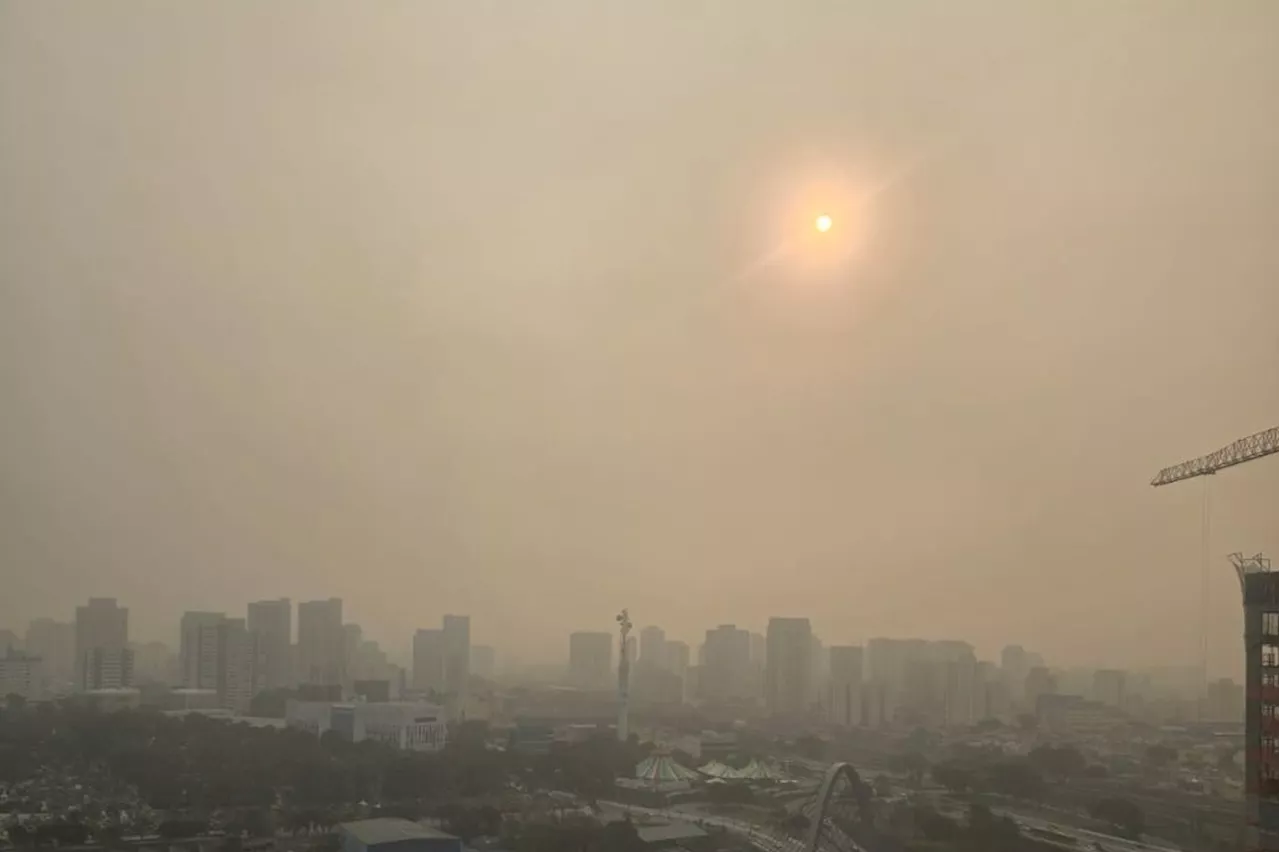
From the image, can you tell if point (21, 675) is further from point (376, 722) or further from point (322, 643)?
point (376, 722)

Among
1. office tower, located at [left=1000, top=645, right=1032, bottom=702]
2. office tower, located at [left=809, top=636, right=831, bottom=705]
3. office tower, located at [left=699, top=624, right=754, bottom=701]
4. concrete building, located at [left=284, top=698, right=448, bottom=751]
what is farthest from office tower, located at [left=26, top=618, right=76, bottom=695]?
office tower, located at [left=1000, top=645, right=1032, bottom=702]

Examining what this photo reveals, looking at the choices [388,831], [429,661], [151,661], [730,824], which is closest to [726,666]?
[730,824]

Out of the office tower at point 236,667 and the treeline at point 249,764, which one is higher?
the office tower at point 236,667

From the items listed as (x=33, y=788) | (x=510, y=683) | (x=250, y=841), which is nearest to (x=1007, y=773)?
(x=510, y=683)

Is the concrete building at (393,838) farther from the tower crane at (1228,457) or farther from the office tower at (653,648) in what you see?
the tower crane at (1228,457)

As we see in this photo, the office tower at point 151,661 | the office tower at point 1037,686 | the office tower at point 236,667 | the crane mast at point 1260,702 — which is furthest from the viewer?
the office tower at point 236,667

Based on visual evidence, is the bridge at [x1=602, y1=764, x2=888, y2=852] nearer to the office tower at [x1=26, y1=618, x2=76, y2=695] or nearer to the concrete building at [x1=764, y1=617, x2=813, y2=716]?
the concrete building at [x1=764, y1=617, x2=813, y2=716]

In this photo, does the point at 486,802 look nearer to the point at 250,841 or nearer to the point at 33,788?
the point at 250,841

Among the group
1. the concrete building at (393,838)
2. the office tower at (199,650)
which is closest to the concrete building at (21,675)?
the office tower at (199,650)
